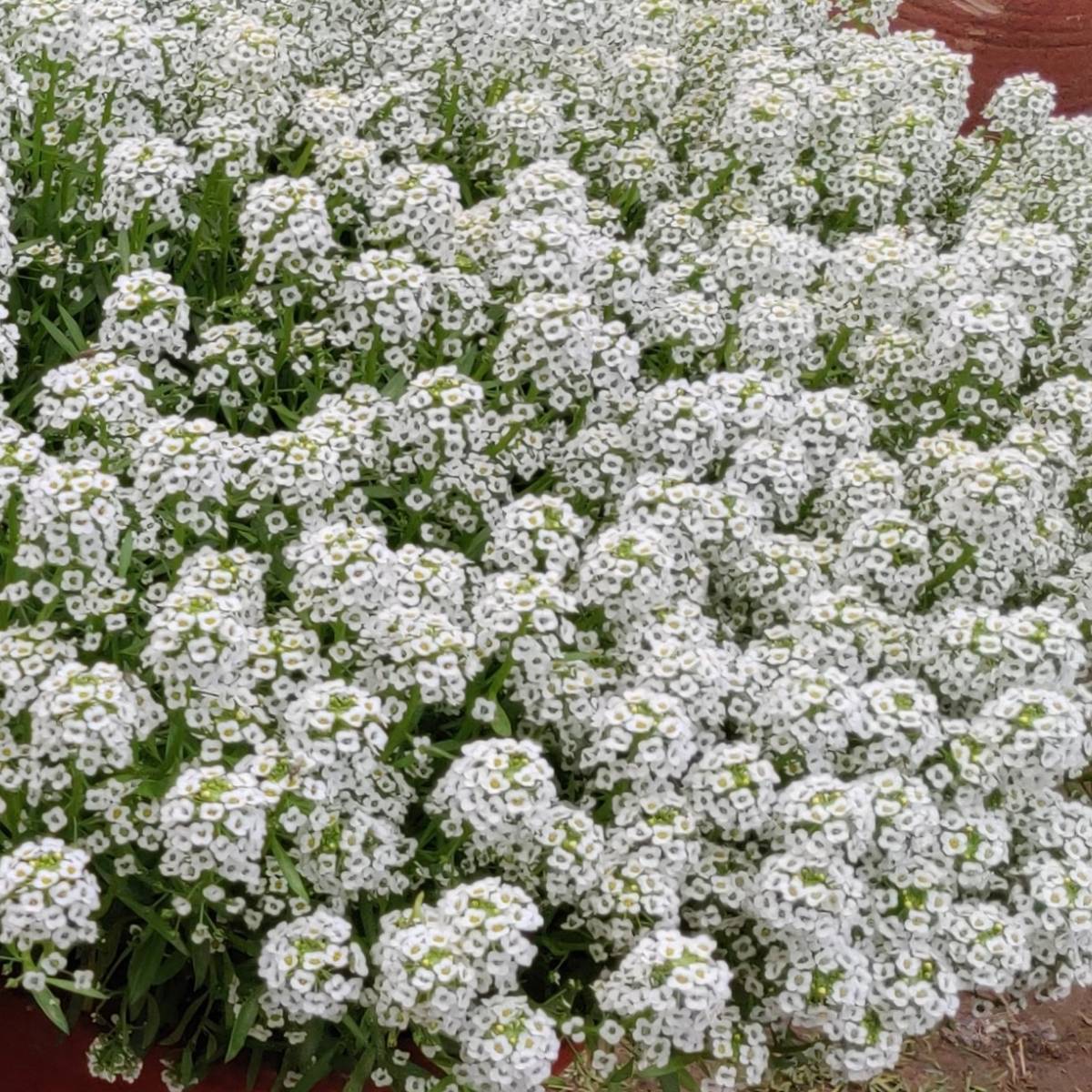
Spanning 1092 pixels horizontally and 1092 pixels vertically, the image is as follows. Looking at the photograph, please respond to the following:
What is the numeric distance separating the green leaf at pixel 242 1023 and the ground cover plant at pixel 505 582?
1.6 inches

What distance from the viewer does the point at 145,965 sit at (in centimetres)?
Answer: 344

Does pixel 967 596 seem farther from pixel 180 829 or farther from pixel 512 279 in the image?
pixel 180 829

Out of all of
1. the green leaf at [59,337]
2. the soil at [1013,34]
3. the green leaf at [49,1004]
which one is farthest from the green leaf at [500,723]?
the soil at [1013,34]

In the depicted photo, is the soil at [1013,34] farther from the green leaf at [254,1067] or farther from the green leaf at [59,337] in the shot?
the green leaf at [254,1067]

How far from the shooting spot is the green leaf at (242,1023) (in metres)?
3.29

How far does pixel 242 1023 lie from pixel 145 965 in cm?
29

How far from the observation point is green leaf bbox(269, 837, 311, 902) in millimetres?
3160

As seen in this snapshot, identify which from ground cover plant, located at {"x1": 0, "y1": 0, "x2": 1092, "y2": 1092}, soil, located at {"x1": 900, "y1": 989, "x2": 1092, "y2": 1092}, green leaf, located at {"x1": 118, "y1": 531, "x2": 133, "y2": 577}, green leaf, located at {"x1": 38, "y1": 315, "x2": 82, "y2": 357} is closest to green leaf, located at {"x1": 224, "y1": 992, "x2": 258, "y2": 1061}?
ground cover plant, located at {"x1": 0, "y1": 0, "x2": 1092, "y2": 1092}

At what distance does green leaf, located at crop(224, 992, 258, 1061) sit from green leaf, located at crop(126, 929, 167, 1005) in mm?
221

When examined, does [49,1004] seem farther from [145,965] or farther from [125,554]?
[125,554]

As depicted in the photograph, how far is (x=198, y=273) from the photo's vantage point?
4.62 m

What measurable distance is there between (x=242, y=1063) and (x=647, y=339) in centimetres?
215

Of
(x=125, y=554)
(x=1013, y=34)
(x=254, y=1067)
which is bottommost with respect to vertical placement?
Result: (x=254, y=1067)

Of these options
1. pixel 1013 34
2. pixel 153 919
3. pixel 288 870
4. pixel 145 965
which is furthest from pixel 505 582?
pixel 1013 34
